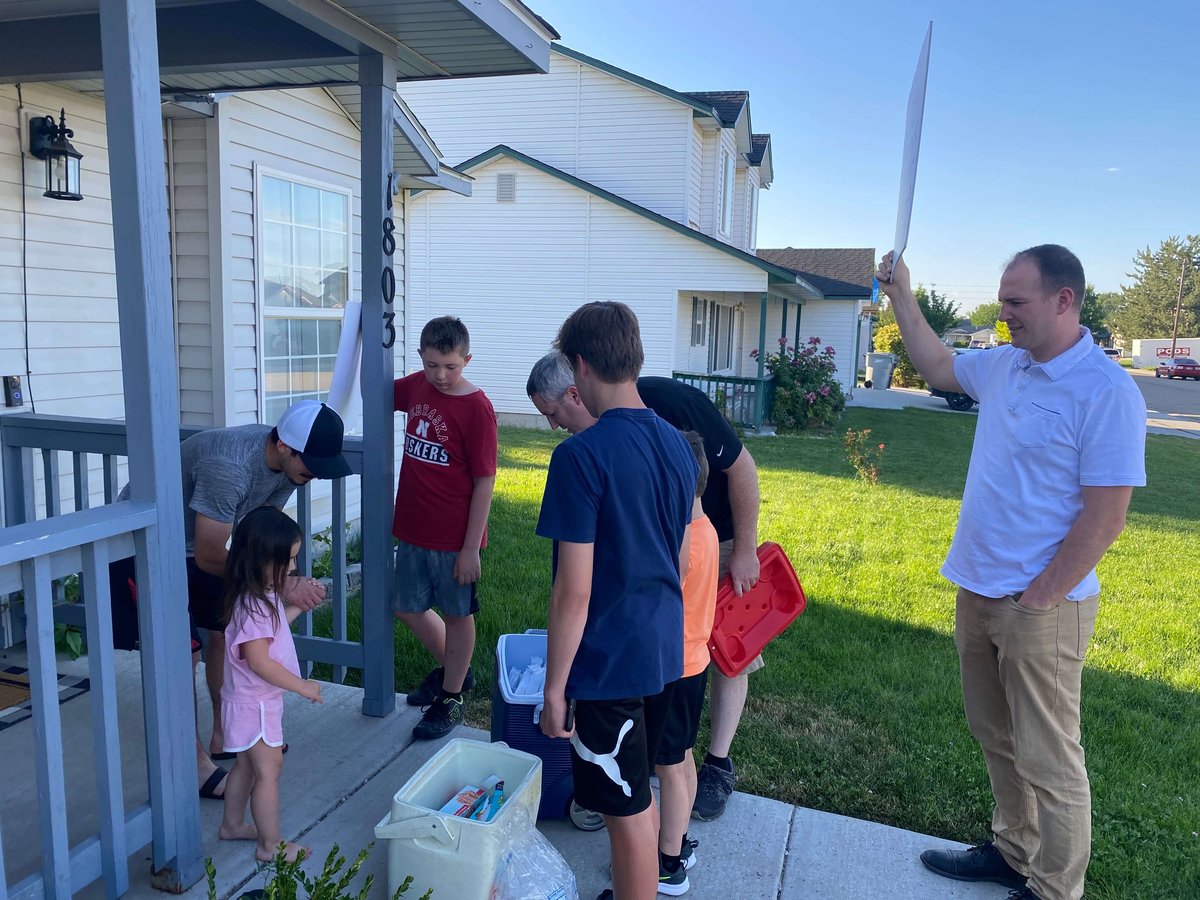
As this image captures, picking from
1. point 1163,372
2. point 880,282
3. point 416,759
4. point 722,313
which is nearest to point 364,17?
point 880,282

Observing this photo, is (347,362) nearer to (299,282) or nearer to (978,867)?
(299,282)

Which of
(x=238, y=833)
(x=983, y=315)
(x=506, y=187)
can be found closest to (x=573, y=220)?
(x=506, y=187)

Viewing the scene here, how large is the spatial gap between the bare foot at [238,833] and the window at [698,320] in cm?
1503

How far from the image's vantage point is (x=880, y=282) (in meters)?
2.95

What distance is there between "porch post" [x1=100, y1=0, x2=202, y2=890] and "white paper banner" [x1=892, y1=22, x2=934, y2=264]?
2.11m

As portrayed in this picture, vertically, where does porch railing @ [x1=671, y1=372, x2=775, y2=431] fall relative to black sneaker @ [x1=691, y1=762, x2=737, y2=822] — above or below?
above

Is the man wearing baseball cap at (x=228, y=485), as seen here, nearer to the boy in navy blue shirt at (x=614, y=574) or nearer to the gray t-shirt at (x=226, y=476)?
the gray t-shirt at (x=226, y=476)

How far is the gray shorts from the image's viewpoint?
11.9 ft

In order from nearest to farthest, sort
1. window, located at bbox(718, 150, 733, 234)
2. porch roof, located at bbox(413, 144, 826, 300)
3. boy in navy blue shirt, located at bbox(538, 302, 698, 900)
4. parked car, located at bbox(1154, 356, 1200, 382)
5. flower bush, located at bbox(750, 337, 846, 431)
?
1. boy in navy blue shirt, located at bbox(538, 302, 698, 900)
2. porch roof, located at bbox(413, 144, 826, 300)
3. flower bush, located at bbox(750, 337, 846, 431)
4. window, located at bbox(718, 150, 733, 234)
5. parked car, located at bbox(1154, 356, 1200, 382)

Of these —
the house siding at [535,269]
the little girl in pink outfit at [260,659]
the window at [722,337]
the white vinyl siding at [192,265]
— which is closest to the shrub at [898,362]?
the window at [722,337]

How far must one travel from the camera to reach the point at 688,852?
2.94 meters

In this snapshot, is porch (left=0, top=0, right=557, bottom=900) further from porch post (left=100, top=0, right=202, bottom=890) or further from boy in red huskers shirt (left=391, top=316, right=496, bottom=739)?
boy in red huskers shirt (left=391, top=316, right=496, bottom=739)

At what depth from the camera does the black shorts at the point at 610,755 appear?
89.0 inches

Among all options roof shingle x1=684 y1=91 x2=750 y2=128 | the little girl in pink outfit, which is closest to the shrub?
roof shingle x1=684 y1=91 x2=750 y2=128
